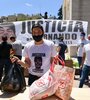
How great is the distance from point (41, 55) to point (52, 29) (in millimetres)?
13533

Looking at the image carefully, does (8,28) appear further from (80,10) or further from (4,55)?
(80,10)

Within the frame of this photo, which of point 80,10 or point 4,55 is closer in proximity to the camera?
point 4,55

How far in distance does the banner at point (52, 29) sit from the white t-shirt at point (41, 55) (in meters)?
12.8

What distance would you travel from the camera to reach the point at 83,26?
1734cm

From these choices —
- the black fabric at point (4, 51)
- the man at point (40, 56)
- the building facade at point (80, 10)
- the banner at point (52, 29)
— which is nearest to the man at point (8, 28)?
the banner at point (52, 29)

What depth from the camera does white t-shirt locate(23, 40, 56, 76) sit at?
4.57 m

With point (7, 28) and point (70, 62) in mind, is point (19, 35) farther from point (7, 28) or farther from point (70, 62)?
point (70, 62)

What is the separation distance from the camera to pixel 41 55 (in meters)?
4.57

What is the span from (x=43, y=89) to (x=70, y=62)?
9727mm

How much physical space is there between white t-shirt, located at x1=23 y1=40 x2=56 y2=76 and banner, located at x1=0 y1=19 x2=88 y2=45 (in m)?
Answer: 12.8

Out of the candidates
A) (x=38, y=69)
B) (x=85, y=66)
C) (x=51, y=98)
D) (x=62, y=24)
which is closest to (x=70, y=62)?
(x=85, y=66)

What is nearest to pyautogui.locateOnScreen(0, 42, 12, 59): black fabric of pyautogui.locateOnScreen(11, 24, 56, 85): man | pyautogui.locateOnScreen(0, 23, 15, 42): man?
pyautogui.locateOnScreen(11, 24, 56, 85): man

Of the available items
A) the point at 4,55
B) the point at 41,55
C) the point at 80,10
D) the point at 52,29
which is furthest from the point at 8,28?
the point at 41,55

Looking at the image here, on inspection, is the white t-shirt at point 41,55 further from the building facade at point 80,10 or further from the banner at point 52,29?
the building facade at point 80,10
